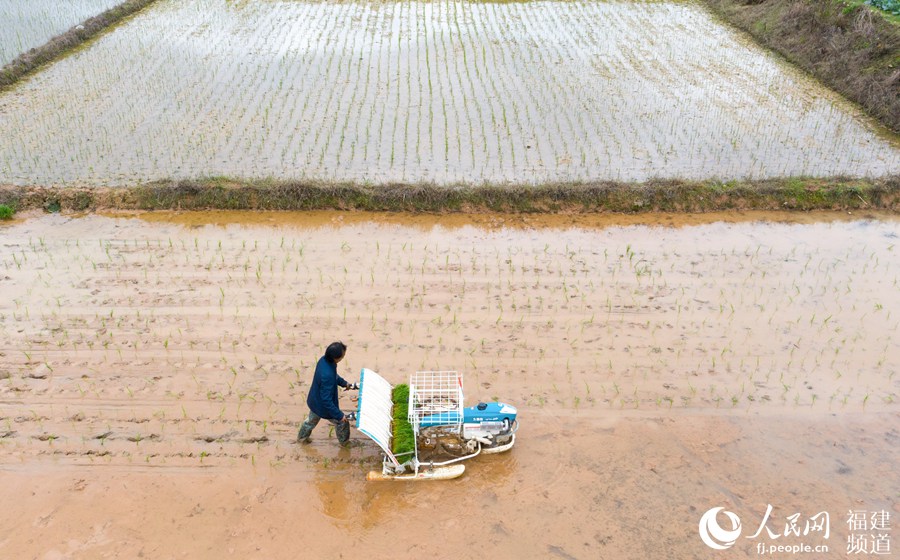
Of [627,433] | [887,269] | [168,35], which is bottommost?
[627,433]

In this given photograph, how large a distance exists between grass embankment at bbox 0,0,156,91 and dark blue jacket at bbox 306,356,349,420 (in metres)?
10.7

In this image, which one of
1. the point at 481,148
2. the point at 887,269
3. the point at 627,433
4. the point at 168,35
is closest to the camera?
the point at 627,433

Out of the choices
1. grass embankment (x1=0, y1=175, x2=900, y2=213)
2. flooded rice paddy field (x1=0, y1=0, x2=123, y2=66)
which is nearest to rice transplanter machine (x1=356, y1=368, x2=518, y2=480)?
grass embankment (x1=0, y1=175, x2=900, y2=213)

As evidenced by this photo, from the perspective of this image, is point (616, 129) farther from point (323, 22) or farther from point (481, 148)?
point (323, 22)

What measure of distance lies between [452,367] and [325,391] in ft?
5.01

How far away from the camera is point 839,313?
6.50m

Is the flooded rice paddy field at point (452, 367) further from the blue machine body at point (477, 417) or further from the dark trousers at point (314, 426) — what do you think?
the blue machine body at point (477, 417)

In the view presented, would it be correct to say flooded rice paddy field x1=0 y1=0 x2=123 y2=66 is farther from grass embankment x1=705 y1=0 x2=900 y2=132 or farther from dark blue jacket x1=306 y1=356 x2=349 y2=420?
grass embankment x1=705 y1=0 x2=900 y2=132

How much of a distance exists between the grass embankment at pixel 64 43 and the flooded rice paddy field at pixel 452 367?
5782mm

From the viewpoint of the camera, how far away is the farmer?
4.45 meters

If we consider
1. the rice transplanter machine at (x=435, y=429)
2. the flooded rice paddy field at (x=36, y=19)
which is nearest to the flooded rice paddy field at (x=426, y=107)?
the flooded rice paddy field at (x=36, y=19)

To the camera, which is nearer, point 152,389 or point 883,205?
point 152,389

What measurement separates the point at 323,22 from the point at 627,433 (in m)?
13.4

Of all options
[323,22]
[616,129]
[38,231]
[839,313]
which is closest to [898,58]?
[616,129]
